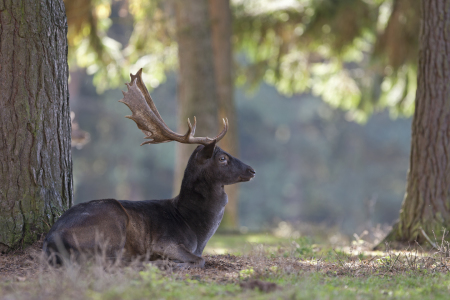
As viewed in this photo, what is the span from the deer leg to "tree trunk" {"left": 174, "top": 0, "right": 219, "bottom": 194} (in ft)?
24.5

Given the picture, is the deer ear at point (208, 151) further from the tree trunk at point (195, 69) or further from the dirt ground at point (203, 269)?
the tree trunk at point (195, 69)

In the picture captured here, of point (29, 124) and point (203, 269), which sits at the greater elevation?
point (29, 124)

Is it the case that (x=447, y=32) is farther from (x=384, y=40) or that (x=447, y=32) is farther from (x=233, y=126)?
(x=233, y=126)

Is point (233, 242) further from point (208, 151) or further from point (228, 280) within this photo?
point (228, 280)

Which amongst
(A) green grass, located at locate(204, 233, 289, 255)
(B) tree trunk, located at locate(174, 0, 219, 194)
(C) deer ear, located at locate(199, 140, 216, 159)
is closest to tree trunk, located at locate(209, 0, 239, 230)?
(B) tree trunk, located at locate(174, 0, 219, 194)

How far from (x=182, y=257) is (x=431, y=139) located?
382cm

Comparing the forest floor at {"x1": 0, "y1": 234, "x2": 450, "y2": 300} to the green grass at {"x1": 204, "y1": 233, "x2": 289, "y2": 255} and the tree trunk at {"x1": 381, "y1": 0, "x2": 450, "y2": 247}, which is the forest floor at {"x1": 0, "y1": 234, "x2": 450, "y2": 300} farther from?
the green grass at {"x1": 204, "y1": 233, "x2": 289, "y2": 255}

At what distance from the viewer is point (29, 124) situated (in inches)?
221

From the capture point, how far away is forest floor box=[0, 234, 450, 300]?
150 inches

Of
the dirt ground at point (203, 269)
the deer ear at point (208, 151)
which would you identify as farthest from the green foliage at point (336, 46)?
the dirt ground at point (203, 269)

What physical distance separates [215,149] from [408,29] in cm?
889

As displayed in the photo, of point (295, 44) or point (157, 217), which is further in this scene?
point (295, 44)

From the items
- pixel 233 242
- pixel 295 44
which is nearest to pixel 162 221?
pixel 233 242

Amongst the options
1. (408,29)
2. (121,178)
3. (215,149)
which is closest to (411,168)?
(215,149)
